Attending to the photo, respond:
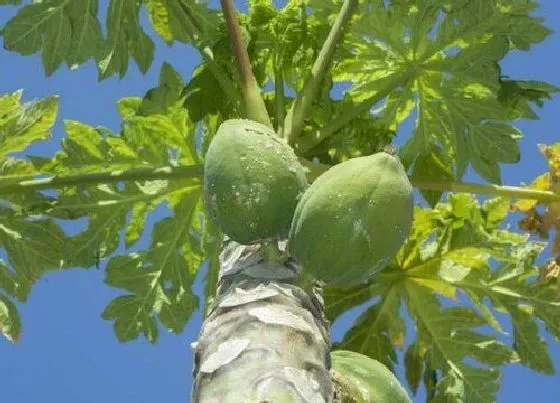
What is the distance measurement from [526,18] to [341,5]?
0.73 m

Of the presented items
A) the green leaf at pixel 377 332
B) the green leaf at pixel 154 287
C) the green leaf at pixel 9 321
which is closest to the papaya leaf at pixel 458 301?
the green leaf at pixel 377 332

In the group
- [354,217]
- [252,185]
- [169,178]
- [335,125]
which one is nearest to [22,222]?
[169,178]

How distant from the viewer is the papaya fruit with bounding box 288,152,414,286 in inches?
90.0

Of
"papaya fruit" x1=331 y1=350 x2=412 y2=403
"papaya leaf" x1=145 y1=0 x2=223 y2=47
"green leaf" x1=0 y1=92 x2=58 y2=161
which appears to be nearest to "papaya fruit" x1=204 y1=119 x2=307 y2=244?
"papaya fruit" x1=331 y1=350 x2=412 y2=403

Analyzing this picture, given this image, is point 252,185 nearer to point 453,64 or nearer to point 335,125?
point 335,125

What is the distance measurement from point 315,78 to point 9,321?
1.58 meters

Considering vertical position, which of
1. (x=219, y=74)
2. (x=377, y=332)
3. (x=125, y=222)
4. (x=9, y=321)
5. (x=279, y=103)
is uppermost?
(x=219, y=74)

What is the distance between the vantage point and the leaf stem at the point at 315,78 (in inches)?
128

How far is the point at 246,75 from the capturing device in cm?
321

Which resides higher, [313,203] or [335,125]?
[313,203]

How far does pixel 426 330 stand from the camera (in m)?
4.02

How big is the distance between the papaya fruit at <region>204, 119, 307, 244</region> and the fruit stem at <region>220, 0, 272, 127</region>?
51 cm

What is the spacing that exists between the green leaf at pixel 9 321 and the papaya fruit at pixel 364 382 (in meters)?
1.70

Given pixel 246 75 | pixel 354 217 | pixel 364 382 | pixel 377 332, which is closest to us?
pixel 354 217
